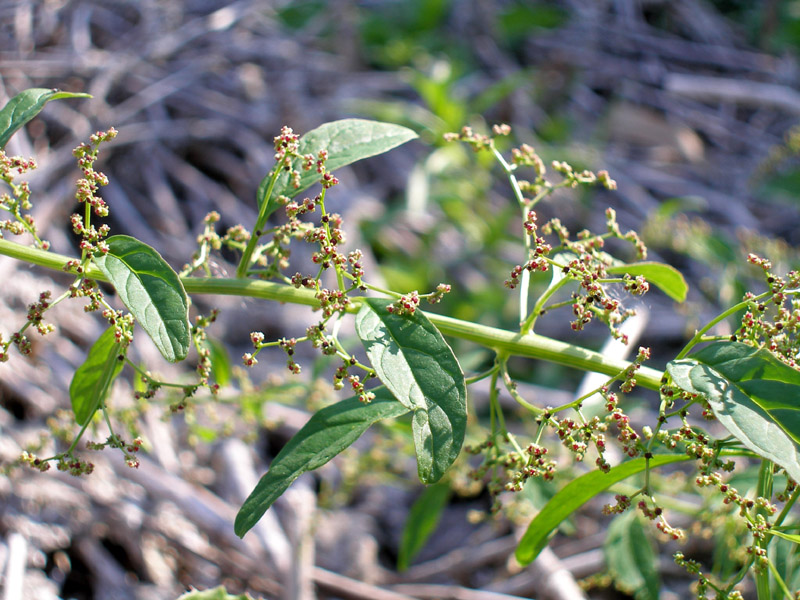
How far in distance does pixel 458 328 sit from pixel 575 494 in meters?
0.42

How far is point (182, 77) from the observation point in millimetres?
4645

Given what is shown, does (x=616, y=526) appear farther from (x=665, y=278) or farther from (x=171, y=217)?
(x=171, y=217)

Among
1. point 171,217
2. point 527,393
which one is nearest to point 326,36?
point 171,217

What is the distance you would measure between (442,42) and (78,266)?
4892mm

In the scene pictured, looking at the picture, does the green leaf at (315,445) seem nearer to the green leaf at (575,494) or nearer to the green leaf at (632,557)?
the green leaf at (575,494)

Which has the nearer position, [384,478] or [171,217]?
[384,478]

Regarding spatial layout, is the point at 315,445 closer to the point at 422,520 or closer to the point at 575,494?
Answer: the point at 575,494

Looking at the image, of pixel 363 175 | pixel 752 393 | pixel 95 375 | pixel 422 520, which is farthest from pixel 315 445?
pixel 363 175

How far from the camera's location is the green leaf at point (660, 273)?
153 cm

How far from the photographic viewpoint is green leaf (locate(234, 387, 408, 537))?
127 cm

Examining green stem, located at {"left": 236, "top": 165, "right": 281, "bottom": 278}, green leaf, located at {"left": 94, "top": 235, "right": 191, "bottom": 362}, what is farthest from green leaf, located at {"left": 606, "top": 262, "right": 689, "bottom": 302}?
green leaf, located at {"left": 94, "top": 235, "right": 191, "bottom": 362}

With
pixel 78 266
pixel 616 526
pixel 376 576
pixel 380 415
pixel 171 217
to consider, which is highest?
pixel 78 266

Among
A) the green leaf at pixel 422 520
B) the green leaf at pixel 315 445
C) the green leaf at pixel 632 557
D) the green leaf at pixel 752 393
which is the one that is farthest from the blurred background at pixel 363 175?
the green leaf at pixel 315 445

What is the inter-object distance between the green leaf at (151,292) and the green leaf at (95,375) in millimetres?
188
